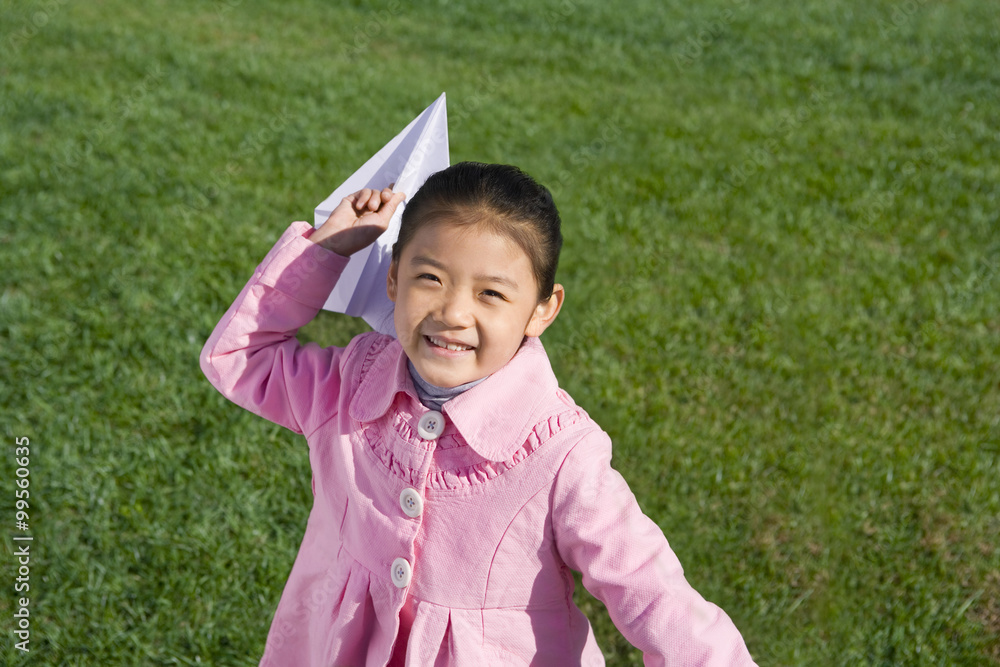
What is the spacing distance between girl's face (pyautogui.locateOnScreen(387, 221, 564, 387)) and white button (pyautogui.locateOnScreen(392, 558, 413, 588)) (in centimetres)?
33

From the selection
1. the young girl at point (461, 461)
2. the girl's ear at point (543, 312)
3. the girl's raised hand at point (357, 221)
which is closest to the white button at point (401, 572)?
the young girl at point (461, 461)

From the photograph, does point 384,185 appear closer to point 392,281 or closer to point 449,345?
point 392,281

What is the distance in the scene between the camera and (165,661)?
8.21 feet

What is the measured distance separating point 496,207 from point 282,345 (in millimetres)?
590

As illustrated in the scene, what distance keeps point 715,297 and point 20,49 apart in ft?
16.4

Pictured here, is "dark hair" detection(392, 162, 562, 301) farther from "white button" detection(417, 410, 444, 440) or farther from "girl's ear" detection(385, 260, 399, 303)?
"white button" detection(417, 410, 444, 440)

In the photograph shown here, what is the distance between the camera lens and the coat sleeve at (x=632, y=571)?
1385mm

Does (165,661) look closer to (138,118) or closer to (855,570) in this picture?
(855,570)

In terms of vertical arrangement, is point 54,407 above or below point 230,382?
below

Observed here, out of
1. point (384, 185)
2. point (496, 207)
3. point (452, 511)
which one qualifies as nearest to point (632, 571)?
point (452, 511)

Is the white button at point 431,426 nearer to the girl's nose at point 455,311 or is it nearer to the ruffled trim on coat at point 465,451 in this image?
the ruffled trim on coat at point 465,451

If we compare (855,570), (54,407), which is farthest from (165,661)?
(855,570)

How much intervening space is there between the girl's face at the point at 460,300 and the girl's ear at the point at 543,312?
0.07m

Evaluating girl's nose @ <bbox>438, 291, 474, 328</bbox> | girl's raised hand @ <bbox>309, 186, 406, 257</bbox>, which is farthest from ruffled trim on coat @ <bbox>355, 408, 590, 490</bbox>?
girl's raised hand @ <bbox>309, 186, 406, 257</bbox>
